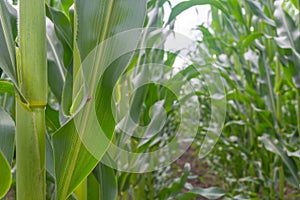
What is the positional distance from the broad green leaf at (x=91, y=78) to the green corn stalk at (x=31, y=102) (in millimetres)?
34

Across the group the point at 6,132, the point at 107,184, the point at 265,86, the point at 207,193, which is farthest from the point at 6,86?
the point at 265,86

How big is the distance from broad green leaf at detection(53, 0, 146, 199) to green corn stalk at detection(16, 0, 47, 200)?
0.03 metres

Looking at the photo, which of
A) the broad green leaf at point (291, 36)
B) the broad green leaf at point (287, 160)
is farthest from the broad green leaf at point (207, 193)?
the broad green leaf at point (291, 36)

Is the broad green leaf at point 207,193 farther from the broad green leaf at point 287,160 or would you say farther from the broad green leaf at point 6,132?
the broad green leaf at point 6,132

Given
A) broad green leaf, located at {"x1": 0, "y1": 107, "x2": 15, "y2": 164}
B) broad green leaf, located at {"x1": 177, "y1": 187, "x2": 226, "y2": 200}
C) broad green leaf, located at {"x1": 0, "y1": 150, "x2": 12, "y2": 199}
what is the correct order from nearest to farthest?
broad green leaf, located at {"x1": 0, "y1": 150, "x2": 12, "y2": 199}
broad green leaf, located at {"x1": 0, "y1": 107, "x2": 15, "y2": 164}
broad green leaf, located at {"x1": 177, "y1": 187, "x2": 226, "y2": 200}

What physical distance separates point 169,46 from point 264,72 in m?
0.62

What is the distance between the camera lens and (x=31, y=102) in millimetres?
393

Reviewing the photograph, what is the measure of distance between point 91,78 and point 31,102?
7cm

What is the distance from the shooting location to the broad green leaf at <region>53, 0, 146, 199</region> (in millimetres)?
422

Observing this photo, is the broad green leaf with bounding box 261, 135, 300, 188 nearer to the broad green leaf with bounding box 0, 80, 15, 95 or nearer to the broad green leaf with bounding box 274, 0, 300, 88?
the broad green leaf with bounding box 274, 0, 300, 88

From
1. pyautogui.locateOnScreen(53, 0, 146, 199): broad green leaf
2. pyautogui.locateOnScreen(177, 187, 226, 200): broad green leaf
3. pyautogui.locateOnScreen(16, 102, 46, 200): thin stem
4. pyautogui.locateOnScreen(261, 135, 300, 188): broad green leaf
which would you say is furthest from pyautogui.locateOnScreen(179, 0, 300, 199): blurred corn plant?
pyautogui.locateOnScreen(16, 102, 46, 200): thin stem

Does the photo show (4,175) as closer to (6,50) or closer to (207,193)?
(6,50)

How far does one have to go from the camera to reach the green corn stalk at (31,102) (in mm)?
390

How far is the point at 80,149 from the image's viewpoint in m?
0.44
